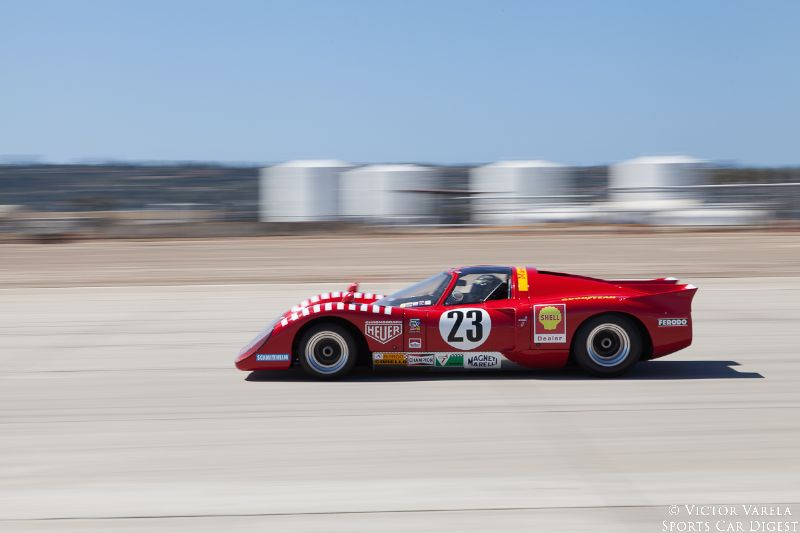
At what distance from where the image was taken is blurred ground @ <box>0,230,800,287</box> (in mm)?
19422

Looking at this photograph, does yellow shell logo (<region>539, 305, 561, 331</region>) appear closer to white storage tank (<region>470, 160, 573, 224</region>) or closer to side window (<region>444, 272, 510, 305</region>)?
side window (<region>444, 272, 510, 305</region>)

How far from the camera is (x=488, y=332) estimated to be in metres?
7.55

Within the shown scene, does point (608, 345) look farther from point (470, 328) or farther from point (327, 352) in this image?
point (327, 352)

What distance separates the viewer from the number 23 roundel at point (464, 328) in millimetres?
7551

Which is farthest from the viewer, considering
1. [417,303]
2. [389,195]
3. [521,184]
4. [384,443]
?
[521,184]

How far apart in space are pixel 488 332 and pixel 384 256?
15757mm

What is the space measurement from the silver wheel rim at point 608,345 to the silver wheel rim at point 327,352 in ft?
6.81

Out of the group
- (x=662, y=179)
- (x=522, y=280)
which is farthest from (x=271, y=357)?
(x=662, y=179)

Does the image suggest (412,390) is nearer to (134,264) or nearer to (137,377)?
(137,377)

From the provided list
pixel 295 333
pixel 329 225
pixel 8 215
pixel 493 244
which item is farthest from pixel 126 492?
pixel 8 215

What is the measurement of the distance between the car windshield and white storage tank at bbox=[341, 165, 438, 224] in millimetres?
25238

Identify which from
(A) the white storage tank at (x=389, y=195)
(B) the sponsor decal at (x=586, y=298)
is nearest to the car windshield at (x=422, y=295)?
(B) the sponsor decal at (x=586, y=298)

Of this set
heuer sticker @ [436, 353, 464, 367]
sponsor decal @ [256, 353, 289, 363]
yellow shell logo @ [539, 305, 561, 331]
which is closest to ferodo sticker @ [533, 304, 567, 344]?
yellow shell logo @ [539, 305, 561, 331]

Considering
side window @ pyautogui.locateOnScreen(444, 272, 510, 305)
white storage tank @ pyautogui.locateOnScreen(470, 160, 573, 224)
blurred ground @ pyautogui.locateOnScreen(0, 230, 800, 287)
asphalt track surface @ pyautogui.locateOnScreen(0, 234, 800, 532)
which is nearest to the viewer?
asphalt track surface @ pyautogui.locateOnScreen(0, 234, 800, 532)
